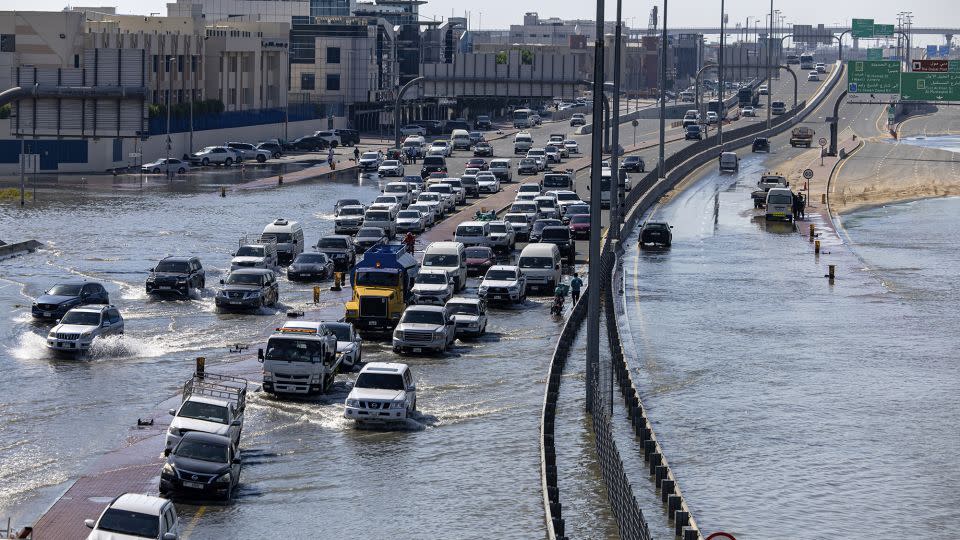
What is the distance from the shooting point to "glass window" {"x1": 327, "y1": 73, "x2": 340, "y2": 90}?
164 metres

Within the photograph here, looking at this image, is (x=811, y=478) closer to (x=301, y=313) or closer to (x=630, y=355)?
(x=630, y=355)

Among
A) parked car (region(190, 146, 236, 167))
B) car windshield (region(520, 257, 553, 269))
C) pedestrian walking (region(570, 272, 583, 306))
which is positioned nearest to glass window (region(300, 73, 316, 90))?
parked car (region(190, 146, 236, 167))

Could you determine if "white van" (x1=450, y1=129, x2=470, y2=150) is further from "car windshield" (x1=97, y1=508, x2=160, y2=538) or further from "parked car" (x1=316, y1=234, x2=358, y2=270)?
"car windshield" (x1=97, y1=508, x2=160, y2=538)

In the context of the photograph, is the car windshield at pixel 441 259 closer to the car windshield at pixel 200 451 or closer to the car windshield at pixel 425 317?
the car windshield at pixel 425 317

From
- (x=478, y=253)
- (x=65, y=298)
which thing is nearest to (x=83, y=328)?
(x=65, y=298)

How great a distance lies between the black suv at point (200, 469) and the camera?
1243 inches

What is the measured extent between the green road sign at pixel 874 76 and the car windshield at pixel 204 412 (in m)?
108

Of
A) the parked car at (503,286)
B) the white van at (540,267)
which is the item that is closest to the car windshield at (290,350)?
the parked car at (503,286)

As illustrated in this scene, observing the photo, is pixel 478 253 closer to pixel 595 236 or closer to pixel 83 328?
pixel 83 328

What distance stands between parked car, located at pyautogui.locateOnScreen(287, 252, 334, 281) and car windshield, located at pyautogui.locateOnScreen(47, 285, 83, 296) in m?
11.6

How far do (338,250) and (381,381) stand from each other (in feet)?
88.6

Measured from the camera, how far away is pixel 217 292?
55.8m

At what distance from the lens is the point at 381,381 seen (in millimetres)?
39438

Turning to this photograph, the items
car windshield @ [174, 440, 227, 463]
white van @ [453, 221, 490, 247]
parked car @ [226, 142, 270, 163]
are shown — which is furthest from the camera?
parked car @ [226, 142, 270, 163]
